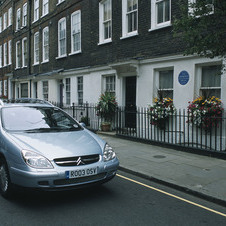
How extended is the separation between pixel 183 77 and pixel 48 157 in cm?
702

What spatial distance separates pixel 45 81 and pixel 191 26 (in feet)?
54.1

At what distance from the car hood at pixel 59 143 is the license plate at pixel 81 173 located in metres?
0.27

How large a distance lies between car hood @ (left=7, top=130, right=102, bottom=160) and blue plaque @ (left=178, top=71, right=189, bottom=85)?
5.76 m

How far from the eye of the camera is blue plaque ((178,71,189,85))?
9899 millimetres

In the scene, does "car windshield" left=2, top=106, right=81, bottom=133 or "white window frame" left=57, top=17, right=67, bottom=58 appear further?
"white window frame" left=57, top=17, right=67, bottom=58

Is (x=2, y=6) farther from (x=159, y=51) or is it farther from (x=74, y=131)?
(x=74, y=131)

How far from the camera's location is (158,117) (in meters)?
10.4

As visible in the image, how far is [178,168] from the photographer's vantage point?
6.95 m

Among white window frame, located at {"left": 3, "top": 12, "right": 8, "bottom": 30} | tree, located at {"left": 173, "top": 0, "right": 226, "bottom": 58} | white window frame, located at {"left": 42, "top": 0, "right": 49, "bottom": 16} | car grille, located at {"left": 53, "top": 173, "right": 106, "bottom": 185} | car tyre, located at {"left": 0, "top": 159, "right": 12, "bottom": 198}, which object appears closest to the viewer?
car grille, located at {"left": 53, "top": 173, "right": 106, "bottom": 185}

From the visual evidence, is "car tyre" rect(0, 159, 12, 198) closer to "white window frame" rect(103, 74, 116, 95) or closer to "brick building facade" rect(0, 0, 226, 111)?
"brick building facade" rect(0, 0, 226, 111)

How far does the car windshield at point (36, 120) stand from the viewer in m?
5.33

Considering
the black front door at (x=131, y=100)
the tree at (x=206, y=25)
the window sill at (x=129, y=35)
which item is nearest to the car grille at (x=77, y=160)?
the tree at (x=206, y=25)

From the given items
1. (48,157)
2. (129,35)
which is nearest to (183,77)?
(129,35)

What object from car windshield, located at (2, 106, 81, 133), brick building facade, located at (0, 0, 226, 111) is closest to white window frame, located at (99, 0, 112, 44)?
brick building facade, located at (0, 0, 226, 111)
